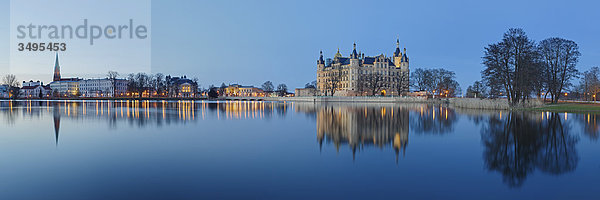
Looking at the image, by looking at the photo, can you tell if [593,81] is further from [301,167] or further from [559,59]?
[301,167]

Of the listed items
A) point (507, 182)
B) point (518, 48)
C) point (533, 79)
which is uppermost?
point (518, 48)

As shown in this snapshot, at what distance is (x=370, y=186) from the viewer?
321 inches

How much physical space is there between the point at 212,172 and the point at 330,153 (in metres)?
4.42

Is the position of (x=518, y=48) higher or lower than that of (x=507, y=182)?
higher

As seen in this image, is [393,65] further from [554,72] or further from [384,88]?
[554,72]

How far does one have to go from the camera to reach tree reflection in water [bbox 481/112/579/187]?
9.87m

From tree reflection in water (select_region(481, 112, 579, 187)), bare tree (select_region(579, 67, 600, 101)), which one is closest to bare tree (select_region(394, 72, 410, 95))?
bare tree (select_region(579, 67, 600, 101))

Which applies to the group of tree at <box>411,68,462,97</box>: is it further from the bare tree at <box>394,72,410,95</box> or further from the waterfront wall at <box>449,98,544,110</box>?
the waterfront wall at <box>449,98,544,110</box>

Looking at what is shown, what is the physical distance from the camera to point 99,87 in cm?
17575

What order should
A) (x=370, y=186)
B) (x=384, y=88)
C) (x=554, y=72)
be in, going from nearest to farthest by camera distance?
(x=370, y=186) → (x=554, y=72) → (x=384, y=88)

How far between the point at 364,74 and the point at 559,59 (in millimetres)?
67064

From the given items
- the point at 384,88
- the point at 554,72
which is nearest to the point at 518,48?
the point at 554,72

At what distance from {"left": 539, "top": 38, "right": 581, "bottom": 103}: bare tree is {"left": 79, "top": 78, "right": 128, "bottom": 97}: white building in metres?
161

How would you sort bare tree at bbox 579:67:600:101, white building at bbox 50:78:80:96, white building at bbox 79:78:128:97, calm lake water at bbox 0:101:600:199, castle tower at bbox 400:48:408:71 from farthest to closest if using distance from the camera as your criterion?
1. white building at bbox 50:78:80:96
2. white building at bbox 79:78:128:97
3. castle tower at bbox 400:48:408:71
4. bare tree at bbox 579:67:600:101
5. calm lake water at bbox 0:101:600:199
